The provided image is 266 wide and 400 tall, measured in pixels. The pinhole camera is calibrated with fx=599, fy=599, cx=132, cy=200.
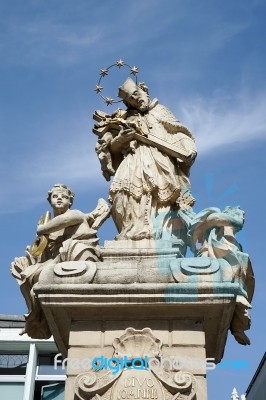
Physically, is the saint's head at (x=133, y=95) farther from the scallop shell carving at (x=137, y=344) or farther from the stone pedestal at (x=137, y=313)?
the scallop shell carving at (x=137, y=344)

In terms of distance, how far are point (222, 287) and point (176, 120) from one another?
352 centimetres

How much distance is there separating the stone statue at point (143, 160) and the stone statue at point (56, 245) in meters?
0.38

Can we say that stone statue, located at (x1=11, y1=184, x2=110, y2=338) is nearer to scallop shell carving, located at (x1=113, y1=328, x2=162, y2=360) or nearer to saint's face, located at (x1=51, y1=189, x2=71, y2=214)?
saint's face, located at (x1=51, y1=189, x2=71, y2=214)

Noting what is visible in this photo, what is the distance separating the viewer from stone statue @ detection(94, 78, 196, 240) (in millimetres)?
7891

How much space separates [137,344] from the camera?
6188 mm

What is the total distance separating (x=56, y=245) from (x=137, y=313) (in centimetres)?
172

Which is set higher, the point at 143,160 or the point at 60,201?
the point at 143,160

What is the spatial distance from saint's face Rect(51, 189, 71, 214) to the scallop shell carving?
2.15 m

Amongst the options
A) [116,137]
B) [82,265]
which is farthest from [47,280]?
[116,137]

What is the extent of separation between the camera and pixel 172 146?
8484 millimetres

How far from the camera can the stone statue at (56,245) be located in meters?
6.97

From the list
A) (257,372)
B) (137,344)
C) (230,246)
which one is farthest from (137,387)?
(257,372)

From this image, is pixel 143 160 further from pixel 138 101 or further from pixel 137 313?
pixel 137 313

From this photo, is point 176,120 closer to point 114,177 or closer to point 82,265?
point 114,177
